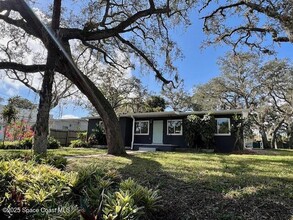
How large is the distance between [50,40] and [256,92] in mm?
23961

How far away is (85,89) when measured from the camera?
33.1ft

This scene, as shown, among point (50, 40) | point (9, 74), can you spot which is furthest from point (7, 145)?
point (50, 40)

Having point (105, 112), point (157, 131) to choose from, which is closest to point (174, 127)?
point (157, 131)

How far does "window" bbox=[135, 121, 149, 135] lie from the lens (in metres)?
17.8

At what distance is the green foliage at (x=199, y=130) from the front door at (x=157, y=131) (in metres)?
2.27

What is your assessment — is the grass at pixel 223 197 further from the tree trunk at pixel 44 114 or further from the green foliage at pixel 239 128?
the green foliage at pixel 239 128

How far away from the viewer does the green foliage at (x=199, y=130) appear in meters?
14.2

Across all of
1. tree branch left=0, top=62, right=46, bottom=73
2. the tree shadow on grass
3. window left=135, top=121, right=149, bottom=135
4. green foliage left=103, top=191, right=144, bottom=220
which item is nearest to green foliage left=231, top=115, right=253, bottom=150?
window left=135, top=121, right=149, bottom=135

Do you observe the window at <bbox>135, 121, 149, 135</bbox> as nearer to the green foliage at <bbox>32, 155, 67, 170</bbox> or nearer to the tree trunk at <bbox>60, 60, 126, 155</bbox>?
the tree trunk at <bbox>60, 60, 126, 155</bbox>

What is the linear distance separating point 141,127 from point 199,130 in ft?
17.0

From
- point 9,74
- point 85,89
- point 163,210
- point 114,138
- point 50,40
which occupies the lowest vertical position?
point 163,210

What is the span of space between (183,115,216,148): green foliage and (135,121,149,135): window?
3.46 meters

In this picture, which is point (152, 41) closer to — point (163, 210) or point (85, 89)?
point (85, 89)

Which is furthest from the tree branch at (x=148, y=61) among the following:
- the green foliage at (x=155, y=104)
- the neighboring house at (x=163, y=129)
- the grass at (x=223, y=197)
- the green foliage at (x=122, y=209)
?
the green foliage at (x=155, y=104)
